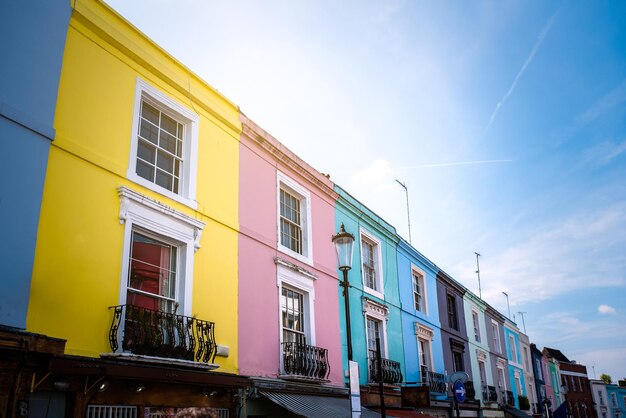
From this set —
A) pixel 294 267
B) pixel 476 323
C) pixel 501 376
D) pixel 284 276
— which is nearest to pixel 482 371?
pixel 476 323

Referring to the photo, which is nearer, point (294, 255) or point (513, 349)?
point (294, 255)

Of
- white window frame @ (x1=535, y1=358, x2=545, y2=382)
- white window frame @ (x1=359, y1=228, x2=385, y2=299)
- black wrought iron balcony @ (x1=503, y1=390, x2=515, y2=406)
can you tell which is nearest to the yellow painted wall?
white window frame @ (x1=359, y1=228, x2=385, y2=299)

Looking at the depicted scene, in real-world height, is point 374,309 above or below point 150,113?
below

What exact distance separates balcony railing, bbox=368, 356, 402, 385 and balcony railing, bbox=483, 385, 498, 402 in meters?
10.9

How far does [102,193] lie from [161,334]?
7.71ft

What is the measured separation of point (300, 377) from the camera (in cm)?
1218

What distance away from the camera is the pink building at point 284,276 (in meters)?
11.7

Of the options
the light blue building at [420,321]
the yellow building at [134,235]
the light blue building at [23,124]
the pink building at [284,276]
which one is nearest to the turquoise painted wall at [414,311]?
the light blue building at [420,321]

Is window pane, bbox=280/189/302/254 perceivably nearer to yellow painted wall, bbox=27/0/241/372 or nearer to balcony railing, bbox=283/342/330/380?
yellow painted wall, bbox=27/0/241/372

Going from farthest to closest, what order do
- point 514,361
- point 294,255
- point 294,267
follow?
1. point 514,361
2. point 294,255
3. point 294,267

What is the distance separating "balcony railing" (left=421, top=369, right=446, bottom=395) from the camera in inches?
754

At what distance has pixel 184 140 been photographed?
11203 mm

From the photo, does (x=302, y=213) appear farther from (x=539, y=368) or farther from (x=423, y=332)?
(x=539, y=368)

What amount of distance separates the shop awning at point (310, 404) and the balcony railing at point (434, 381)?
254 inches
